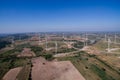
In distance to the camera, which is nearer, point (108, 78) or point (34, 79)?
point (34, 79)

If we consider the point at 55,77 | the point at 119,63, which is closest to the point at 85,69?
the point at 55,77

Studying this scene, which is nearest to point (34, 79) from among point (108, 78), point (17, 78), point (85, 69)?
point (17, 78)

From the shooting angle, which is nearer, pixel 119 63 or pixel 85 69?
pixel 85 69

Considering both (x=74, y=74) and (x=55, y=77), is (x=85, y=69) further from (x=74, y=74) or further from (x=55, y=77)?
(x=55, y=77)

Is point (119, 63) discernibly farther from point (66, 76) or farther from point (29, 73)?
point (29, 73)

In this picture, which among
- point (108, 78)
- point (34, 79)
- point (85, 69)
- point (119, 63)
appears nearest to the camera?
point (34, 79)

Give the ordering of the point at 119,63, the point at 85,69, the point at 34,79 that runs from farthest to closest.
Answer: the point at 119,63, the point at 85,69, the point at 34,79

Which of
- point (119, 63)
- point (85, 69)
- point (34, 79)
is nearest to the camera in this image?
point (34, 79)

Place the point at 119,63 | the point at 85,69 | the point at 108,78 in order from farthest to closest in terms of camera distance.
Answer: the point at 119,63 → the point at 85,69 → the point at 108,78
